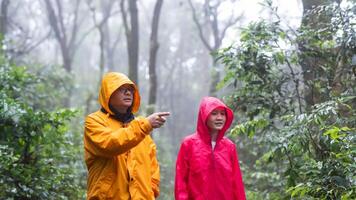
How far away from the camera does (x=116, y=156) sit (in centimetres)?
352

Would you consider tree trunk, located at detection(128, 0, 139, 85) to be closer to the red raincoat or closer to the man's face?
the red raincoat

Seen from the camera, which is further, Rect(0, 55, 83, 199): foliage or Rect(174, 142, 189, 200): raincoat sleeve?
Rect(0, 55, 83, 199): foliage

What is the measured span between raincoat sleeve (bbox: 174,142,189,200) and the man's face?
2.42 feet

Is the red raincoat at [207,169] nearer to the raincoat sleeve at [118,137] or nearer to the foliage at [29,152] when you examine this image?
the raincoat sleeve at [118,137]

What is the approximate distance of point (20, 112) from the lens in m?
5.38

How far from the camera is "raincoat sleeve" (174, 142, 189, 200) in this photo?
3982 mm

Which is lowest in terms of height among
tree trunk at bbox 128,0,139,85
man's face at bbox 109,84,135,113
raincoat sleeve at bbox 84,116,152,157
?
raincoat sleeve at bbox 84,116,152,157

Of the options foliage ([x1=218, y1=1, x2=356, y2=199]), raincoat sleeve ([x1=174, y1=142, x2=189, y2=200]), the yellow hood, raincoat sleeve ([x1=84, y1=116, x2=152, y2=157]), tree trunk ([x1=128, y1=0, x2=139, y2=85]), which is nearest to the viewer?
raincoat sleeve ([x1=84, y1=116, x2=152, y2=157])

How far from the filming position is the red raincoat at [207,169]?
402 cm

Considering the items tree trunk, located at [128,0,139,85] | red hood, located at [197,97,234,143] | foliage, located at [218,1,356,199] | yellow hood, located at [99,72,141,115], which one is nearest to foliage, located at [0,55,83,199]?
yellow hood, located at [99,72,141,115]

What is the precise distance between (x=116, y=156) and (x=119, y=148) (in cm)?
22

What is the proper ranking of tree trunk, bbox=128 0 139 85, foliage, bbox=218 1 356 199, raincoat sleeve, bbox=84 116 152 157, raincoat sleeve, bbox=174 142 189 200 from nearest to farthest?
raincoat sleeve, bbox=84 116 152 157
raincoat sleeve, bbox=174 142 189 200
foliage, bbox=218 1 356 199
tree trunk, bbox=128 0 139 85

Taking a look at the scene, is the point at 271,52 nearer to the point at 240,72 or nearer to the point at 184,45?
the point at 240,72

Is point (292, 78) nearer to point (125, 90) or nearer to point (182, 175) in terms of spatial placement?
point (182, 175)
